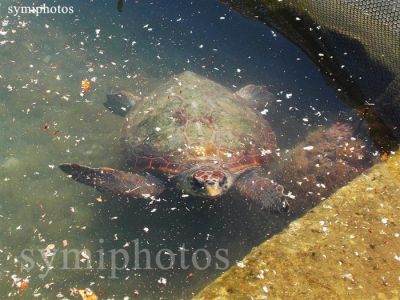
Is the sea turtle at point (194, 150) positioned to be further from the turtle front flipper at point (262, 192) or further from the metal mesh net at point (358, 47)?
the metal mesh net at point (358, 47)

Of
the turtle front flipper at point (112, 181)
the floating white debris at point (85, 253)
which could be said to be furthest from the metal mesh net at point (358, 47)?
the floating white debris at point (85, 253)

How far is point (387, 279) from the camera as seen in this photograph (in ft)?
7.46

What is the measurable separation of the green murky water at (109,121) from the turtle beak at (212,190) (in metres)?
0.33

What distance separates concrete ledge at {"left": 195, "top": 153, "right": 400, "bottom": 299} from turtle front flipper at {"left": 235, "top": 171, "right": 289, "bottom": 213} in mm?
967

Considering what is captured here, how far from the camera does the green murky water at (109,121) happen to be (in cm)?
371

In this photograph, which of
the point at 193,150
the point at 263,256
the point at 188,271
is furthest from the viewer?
the point at 193,150

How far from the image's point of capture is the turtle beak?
388 cm

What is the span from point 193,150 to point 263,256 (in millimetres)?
2123

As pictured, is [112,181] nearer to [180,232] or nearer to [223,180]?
[180,232]

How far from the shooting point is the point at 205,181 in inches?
152

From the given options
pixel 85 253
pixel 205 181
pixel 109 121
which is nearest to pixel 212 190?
pixel 205 181

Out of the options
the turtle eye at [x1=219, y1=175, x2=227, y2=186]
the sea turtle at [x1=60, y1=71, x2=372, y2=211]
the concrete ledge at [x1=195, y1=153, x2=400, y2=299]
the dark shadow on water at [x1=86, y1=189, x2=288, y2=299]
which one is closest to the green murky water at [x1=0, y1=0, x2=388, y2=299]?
the dark shadow on water at [x1=86, y1=189, x2=288, y2=299]

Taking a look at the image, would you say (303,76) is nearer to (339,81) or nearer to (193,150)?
(339,81)

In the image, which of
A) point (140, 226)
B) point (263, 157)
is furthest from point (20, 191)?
point (263, 157)
